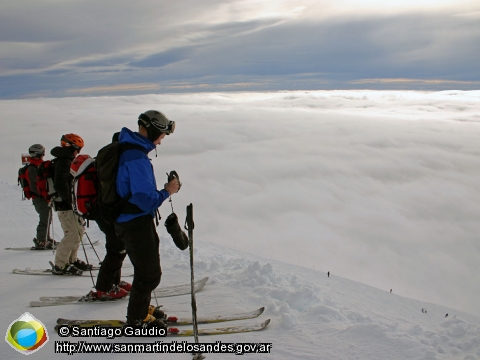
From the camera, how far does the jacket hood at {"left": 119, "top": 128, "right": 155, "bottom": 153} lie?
344cm

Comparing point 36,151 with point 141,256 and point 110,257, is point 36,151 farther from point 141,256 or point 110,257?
point 141,256

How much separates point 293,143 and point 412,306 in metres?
150

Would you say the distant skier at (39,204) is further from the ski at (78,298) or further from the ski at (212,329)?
the ski at (212,329)

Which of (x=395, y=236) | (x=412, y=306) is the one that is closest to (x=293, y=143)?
(x=395, y=236)

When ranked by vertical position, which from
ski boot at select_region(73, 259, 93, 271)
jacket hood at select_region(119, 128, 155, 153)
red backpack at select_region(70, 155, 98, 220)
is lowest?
ski boot at select_region(73, 259, 93, 271)

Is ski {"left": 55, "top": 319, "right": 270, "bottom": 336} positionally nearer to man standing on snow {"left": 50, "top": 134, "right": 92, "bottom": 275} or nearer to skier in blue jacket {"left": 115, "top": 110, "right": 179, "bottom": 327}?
skier in blue jacket {"left": 115, "top": 110, "right": 179, "bottom": 327}

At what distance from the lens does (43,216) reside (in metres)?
7.70

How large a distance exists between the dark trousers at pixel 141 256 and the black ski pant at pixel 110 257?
794mm

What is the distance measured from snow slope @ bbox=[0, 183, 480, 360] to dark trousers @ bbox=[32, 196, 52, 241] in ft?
1.38

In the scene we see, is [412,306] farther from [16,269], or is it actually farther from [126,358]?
[16,269]

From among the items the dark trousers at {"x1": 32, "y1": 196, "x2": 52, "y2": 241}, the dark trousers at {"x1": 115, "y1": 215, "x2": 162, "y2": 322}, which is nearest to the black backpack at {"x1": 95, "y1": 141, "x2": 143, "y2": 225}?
the dark trousers at {"x1": 115, "y1": 215, "x2": 162, "y2": 322}

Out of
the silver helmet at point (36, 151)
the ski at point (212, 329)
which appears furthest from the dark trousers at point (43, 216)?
the ski at point (212, 329)

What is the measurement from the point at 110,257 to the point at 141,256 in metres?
1.19

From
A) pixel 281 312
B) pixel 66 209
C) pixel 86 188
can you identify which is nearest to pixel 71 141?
pixel 66 209
